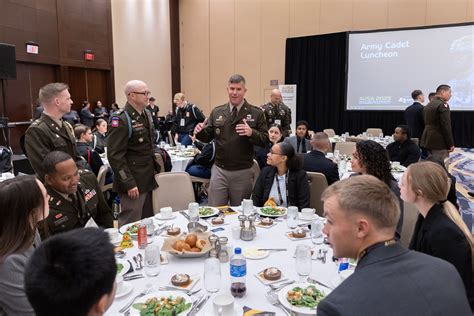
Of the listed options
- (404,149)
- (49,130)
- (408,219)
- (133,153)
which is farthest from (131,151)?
(404,149)

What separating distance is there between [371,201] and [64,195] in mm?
2004

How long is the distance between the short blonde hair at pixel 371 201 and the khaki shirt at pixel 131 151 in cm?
233

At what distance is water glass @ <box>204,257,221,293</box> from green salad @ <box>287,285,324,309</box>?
335mm

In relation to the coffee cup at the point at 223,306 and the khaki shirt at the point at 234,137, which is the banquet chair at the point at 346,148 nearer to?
the khaki shirt at the point at 234,137

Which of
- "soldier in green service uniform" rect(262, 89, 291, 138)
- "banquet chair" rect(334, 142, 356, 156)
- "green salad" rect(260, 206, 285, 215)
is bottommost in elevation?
"green salad" rect(260, 206, 285, 215)

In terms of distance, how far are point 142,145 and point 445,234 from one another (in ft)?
8.31

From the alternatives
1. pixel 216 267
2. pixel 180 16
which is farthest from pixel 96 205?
pixel 180 16

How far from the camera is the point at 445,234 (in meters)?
1.75

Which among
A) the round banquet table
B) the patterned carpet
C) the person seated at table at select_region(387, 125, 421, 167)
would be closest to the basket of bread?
the round banquet table

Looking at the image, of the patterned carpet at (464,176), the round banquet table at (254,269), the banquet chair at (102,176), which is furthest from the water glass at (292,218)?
the patterned carpet at (464,176)

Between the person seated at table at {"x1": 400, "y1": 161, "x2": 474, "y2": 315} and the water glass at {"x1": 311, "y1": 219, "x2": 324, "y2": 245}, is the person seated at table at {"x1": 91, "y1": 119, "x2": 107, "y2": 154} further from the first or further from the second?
the person seated at table at {"x1": 400, "y1": 161, "x2": 474, "y2": 315}

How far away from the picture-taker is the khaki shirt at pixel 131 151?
3234 mm

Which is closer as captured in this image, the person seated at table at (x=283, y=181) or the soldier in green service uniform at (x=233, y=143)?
the person seated at table at (x=283, y=181)

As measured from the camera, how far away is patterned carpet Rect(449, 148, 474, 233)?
5102 millimetres
